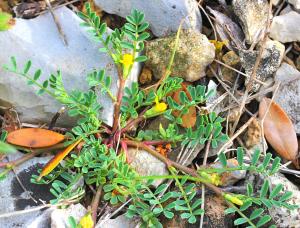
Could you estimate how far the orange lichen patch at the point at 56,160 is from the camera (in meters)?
2.42

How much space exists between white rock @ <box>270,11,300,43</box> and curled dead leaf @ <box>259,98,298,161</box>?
347 millimetres

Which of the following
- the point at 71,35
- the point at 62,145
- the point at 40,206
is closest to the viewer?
the point at 40,206

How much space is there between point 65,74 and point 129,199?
2.30 feet

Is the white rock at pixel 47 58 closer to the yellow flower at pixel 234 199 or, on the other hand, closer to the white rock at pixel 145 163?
the white rock at pixel 145 163

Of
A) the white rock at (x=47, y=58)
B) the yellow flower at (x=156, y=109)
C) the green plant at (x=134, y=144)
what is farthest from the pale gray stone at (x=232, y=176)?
the white rock at (x=47, y=58)

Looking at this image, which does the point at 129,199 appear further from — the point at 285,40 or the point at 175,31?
the point at 285,40

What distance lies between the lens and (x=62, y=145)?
2.53 metres

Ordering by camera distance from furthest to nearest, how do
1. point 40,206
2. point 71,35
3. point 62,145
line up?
point 71,35 → point 62,145 → point 40,206

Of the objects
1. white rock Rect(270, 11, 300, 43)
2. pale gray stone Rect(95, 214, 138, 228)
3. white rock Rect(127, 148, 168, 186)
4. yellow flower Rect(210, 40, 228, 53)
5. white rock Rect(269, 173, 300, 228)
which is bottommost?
pale gray stone Rect(95, 214, 138, 228)

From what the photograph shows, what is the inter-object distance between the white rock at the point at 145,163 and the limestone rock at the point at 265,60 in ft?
2.05

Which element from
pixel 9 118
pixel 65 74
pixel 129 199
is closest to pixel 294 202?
pixel 129 199

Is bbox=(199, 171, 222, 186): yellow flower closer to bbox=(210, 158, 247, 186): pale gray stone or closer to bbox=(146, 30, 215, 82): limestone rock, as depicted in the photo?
bbox=(210, 158, 247, 186): pale gray stone

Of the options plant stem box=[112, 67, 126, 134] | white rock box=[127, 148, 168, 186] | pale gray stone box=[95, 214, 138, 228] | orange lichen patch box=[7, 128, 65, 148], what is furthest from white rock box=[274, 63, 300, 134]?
orange lichen patch box=[7, 128, 65, 148]

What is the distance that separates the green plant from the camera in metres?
2.32
